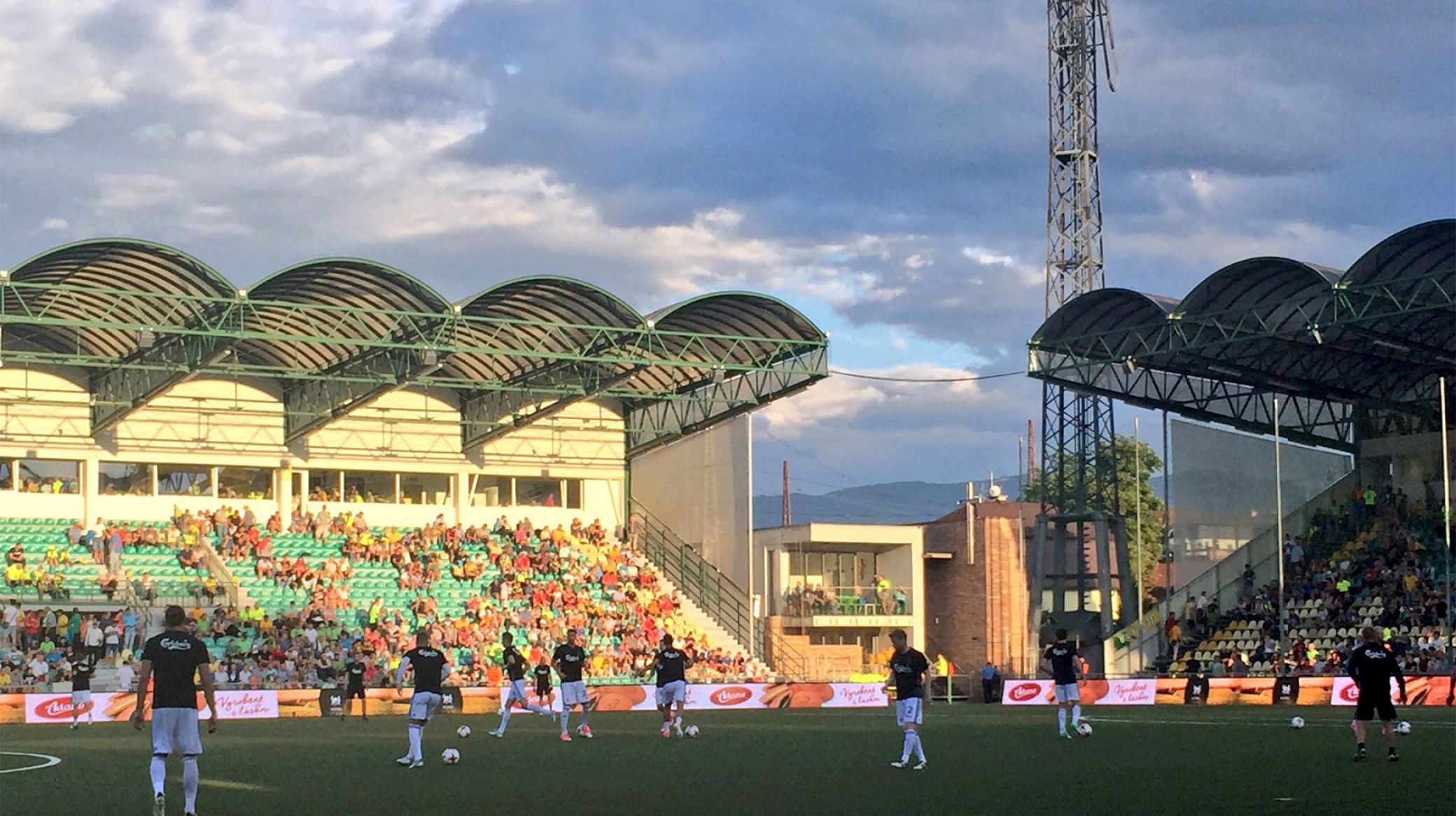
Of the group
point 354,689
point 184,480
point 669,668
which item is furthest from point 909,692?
point 184,480

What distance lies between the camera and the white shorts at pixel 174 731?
15.0 m

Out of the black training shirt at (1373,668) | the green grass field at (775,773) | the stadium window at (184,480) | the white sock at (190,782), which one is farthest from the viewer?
the stadium window at (184,480)

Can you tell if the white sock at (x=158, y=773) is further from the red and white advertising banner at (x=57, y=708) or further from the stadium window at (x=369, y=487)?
the stadium window at (x=369, y=487)

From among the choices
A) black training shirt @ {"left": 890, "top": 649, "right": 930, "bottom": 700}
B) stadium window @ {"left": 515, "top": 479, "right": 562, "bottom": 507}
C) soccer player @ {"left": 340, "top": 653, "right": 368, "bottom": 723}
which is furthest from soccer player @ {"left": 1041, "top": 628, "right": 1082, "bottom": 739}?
stadium window @ {"left": 515, "top": 479, "right": 562, "bottom": 507}

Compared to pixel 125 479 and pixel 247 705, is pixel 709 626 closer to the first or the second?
pixel 125 479

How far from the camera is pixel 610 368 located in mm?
51781

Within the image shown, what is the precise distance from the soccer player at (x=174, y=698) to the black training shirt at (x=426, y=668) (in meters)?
6.50

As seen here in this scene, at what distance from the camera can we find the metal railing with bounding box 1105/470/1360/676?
5450cm

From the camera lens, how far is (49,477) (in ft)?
161

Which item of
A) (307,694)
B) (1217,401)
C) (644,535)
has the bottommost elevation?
(307,694)

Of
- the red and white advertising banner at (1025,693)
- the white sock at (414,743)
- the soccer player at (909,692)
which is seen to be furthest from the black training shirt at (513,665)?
the red and white advertising banner at (1025,693)

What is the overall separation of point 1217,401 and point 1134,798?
132 feet

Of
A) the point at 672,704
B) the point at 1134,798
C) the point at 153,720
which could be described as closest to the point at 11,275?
the point at 672,704

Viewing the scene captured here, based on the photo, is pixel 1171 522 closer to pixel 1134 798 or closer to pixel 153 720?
pixel 1134 798
